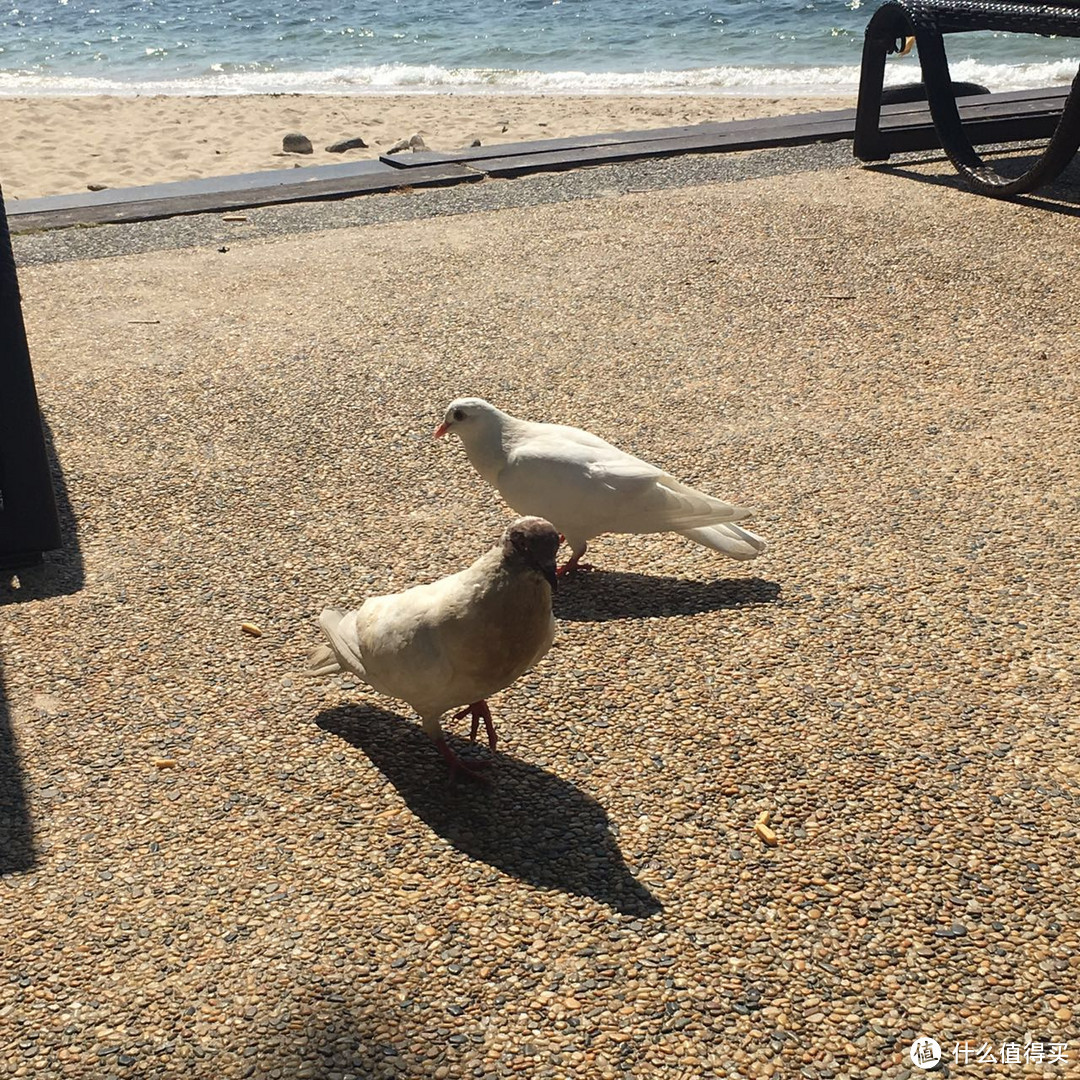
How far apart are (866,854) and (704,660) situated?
94 centimetres

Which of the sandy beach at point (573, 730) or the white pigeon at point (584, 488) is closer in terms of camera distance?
the sandy beach at point (573, 730)

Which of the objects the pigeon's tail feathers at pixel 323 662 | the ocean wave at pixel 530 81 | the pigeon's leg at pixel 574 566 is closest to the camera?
the pigeon's tail feathers at pixel 323 662

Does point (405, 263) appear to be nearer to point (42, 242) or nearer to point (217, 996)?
point (42, 242)

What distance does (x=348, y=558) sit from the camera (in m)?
4.34

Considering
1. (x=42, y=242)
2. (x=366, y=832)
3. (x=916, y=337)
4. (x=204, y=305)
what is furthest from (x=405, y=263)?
(x=366, y=832)

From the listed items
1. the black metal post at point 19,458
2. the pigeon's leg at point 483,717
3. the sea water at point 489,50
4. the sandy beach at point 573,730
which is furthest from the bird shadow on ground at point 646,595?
the sea water at point 489,50

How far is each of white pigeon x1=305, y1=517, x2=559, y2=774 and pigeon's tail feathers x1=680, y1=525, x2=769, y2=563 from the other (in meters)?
1.14

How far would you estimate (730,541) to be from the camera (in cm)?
407

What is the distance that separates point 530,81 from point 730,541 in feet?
61.8

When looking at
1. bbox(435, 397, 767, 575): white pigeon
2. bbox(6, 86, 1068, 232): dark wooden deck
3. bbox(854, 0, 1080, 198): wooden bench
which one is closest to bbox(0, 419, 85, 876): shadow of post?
bbox(435, 397, 767, 575): white pigeon

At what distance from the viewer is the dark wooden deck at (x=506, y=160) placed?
355 inches

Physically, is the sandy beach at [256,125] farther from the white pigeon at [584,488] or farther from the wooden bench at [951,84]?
A: the white pigeon at [584,488]

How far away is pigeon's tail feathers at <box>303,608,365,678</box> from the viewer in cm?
330

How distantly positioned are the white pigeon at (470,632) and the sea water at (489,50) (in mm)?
17542
